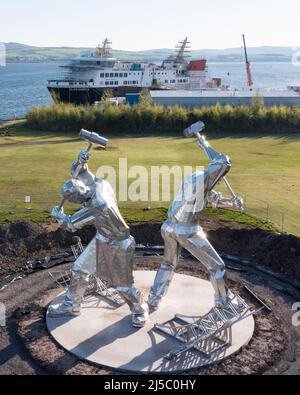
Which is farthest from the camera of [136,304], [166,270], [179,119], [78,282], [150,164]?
[179,119]

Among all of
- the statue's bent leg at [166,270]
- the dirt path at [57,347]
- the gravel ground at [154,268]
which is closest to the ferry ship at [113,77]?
the gravel ground at [154,268]

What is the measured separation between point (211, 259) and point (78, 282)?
11.7 ft

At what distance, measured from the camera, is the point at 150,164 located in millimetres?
34281

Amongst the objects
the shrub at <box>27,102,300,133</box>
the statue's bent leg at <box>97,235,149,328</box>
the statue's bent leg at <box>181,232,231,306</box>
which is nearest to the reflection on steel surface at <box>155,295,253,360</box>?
the statue's bent leg at <box>181,232,231,306</box>

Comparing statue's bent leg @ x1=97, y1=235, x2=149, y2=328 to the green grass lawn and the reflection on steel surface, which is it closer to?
the reflection on steel surface

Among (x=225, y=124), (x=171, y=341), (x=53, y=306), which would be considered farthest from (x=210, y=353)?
(x=225, y=124)

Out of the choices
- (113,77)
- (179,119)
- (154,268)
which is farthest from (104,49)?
(154,268)

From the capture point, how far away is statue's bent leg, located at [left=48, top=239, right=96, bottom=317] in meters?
13.3

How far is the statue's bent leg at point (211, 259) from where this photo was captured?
12820 millimetres

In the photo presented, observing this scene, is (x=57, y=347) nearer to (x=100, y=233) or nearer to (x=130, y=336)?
(x=130, y=336)

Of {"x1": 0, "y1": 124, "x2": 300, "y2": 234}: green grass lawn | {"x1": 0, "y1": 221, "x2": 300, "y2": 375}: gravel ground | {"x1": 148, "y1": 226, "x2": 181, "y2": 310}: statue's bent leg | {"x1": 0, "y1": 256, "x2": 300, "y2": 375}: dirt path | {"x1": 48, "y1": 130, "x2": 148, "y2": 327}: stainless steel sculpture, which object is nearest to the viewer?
{"x1": 0, "y1": 256, "x2": 300, "y2": 375}: dirt path

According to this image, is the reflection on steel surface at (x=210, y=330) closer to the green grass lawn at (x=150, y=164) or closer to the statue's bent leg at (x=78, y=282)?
the statue's bent leg at (x=78, y=282)

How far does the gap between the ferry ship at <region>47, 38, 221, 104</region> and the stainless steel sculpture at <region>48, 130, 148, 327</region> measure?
58306mm

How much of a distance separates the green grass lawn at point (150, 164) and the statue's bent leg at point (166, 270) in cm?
818
